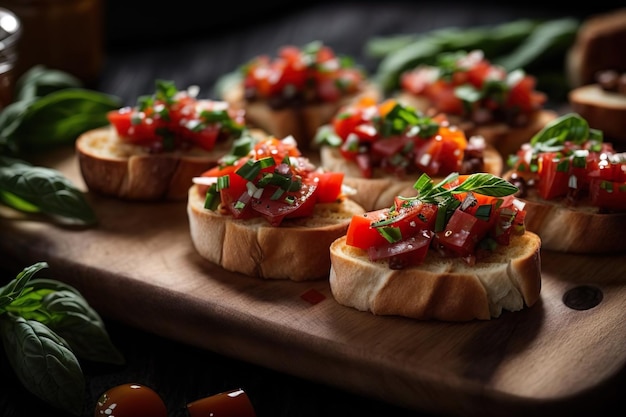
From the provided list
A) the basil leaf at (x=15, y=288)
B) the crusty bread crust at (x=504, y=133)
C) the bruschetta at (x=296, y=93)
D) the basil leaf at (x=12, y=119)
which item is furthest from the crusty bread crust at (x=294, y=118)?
the basil leaf at (x=15, y=288)

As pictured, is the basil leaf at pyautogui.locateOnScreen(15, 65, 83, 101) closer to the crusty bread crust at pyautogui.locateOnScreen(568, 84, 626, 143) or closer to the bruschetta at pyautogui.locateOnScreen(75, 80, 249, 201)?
the bruschetta at pyautogui.locateOnScreen(75, 80, 249, 201)

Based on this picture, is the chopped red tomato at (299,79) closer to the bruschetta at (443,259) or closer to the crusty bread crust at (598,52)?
the crusty bread crust at (598,52)

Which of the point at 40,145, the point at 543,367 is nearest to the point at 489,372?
the point at 543,367

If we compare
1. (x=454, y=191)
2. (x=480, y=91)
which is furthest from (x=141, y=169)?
(x=480, y=91)

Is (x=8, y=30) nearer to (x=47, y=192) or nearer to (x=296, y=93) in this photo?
(x=47, y=192)

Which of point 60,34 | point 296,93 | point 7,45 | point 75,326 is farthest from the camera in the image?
point 60,34

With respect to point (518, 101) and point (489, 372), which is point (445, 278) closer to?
point (489, 372)
